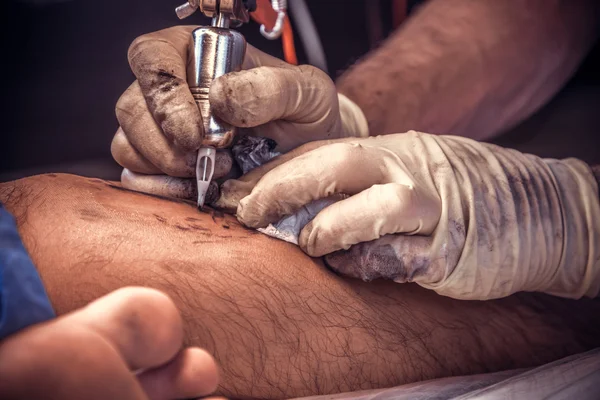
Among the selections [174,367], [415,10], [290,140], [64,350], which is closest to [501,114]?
[415,10]

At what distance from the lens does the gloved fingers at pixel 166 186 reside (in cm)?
95

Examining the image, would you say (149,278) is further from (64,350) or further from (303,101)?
(303,101)

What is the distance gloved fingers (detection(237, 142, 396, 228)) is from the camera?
32.5 inches

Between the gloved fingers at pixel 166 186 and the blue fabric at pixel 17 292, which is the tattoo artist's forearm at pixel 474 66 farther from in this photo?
the blue fabric at pixel 17 292

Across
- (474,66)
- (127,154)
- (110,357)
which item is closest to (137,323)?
(110,357)

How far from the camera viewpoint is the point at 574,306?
3.68 feet

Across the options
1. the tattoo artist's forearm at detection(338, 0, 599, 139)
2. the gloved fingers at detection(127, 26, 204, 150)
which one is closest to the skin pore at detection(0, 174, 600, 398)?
the gloved fingers at detection(127, 26, 204, 150)

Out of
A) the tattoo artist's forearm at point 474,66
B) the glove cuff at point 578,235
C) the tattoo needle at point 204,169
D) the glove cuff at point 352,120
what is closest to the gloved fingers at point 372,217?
the tattoo needle at point 204,169

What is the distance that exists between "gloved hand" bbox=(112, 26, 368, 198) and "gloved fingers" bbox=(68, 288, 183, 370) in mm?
399

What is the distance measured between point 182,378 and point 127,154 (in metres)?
0.57

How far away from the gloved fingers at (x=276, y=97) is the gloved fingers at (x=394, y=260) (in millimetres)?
301

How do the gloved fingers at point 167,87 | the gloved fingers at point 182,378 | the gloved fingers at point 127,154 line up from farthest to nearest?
the gloved fingers at point 127,154 < the gloved fingers at point 167,87 < the gloved fingers at point 182,378

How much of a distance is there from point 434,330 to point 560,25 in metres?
1.21

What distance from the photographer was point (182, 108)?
2.61 feet
